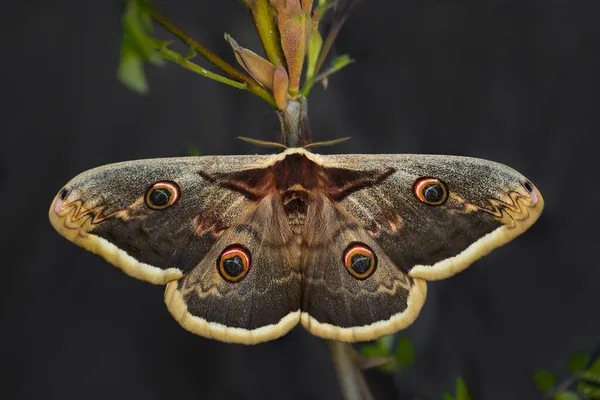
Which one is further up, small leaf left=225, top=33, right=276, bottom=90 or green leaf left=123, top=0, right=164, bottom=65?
green leaf left=123, top=0, right=164, bottom=65

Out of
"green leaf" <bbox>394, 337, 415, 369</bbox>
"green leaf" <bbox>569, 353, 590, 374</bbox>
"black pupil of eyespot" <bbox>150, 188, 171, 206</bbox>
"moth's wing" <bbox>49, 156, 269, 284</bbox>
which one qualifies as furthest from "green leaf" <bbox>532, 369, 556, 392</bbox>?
"black pupil of eyespot" <bbox>150, 188, 171, 206</bbox>

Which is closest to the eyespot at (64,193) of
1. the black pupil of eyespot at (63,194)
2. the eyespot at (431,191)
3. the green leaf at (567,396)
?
the black pupil of eyespot at (63,194)

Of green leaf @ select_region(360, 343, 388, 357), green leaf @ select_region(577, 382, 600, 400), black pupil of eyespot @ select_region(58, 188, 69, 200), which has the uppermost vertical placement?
black pupil of eyespot @ select_region(58, 188, 69, 200)

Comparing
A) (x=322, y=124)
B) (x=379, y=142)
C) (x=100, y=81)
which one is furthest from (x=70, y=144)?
(x=379, y=142)

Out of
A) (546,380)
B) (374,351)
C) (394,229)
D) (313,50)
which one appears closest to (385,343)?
(374,351)

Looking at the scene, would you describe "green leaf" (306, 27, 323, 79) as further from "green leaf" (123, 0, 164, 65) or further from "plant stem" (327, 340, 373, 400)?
"plant stem" (327, 340, 373, 400)

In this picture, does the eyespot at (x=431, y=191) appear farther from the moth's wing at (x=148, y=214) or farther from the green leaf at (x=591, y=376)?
the green leaf at (x=591, y=376)

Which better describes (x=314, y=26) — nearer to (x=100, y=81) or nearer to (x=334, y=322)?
(x=334, y=322)
